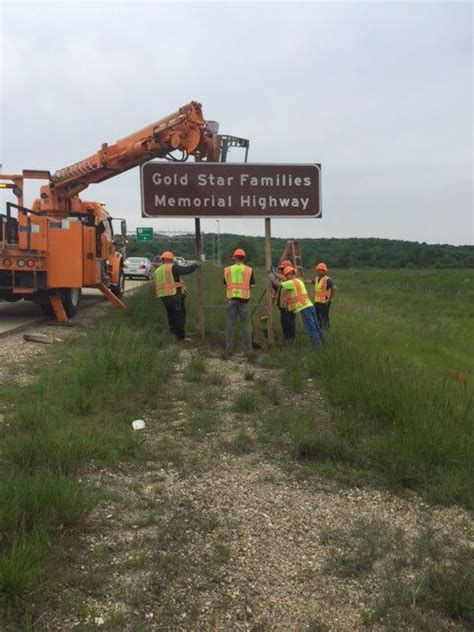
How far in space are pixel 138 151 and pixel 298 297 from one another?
269 inches

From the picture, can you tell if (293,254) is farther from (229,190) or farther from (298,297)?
(298,297)

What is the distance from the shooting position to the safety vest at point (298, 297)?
32.4 feet

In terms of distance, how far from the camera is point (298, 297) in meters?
9.89

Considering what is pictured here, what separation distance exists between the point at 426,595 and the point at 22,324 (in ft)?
35.4

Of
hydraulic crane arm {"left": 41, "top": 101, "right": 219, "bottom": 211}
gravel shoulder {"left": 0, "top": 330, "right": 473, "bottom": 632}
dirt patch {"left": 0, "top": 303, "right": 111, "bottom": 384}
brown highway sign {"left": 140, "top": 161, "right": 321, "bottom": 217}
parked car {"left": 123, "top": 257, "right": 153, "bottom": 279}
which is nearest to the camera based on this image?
gravel shoulder {"left": 0, "top": 330, "right": 473, "bottom": 632}

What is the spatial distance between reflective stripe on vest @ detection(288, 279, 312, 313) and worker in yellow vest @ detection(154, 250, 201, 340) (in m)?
1.96

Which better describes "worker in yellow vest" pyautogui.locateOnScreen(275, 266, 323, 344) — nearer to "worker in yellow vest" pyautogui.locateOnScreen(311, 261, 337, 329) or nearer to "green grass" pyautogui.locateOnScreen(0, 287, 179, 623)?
"worker in yellow vest" pyautogui.locateOnScreen(311, 261, 337, 329)

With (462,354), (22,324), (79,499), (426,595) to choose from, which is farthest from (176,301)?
(426,595)

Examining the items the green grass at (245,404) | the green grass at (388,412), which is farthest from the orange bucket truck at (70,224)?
the green grass at (245,404)

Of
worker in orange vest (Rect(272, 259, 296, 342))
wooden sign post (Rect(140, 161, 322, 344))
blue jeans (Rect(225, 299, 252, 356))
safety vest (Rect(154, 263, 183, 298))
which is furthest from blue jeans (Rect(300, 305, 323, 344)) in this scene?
safety vest (Rect(154, 263, 183, 298))

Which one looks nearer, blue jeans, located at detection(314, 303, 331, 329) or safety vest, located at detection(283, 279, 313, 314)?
safety vest, located at detection(283, 279, 313, 314)

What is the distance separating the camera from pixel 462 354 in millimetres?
11680

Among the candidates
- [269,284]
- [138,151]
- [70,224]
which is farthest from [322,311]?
[138,151]

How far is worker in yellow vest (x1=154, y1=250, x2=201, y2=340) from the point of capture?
10688mm
